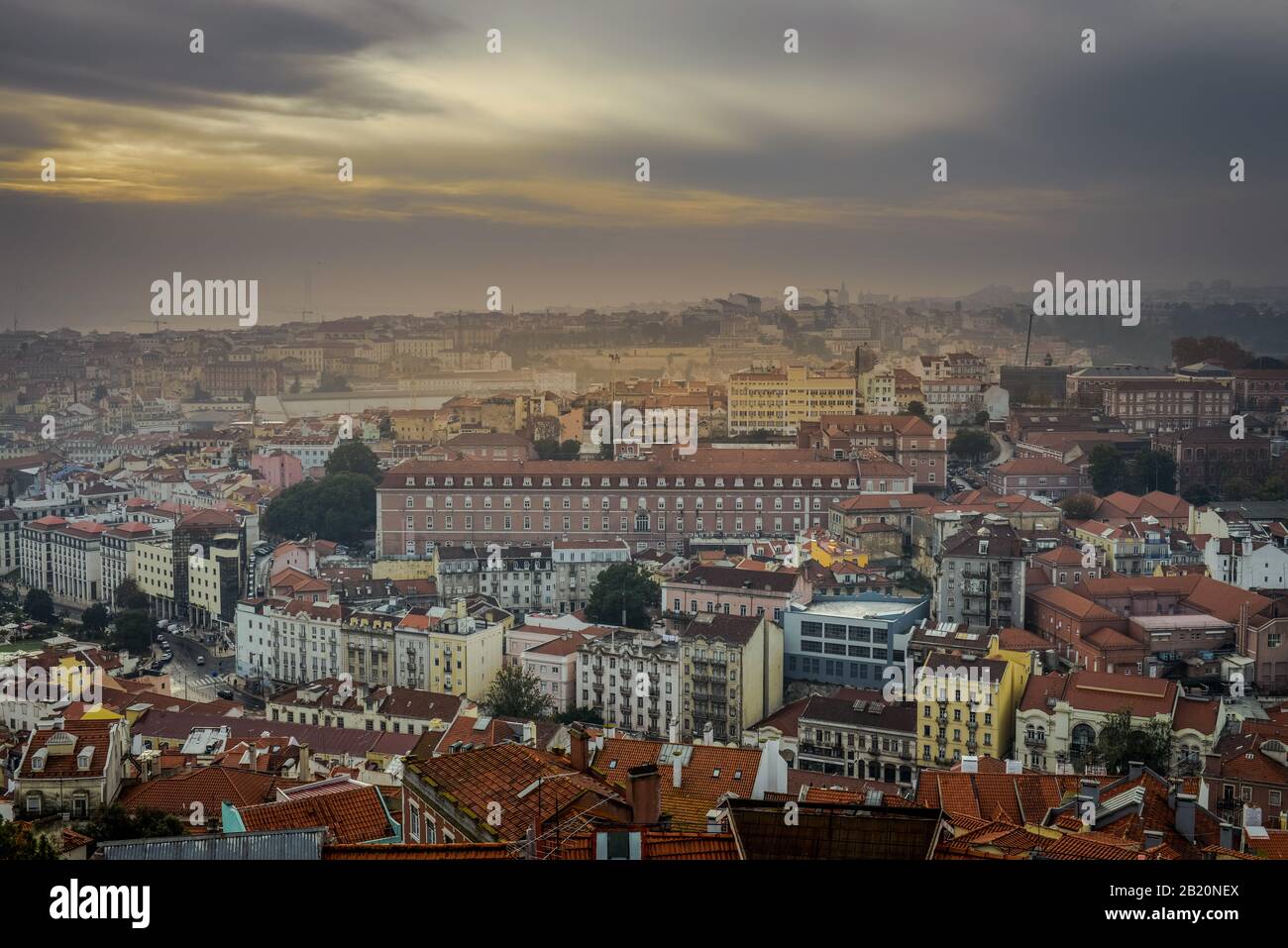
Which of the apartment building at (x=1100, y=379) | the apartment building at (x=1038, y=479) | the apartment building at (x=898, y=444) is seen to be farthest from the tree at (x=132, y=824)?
the apartment building at (x=1100, y=379)

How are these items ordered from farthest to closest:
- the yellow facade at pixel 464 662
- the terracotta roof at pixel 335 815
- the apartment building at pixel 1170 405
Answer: the apartment building at pixel 1170 405 < the yellow facade at pixel 464 662 < the terracotta roof at pixel 335 815

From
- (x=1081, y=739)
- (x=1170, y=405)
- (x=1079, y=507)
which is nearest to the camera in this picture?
(x=1081, y=739)

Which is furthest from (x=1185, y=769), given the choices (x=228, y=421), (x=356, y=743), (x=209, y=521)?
(x=228, y=421)

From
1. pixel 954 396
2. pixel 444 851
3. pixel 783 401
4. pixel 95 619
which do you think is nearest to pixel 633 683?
pixel 95 619

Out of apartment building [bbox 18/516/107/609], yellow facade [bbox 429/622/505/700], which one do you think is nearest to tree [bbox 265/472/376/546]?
apartment building [bbox 18/516/107/609]

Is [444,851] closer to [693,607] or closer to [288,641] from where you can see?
[693,607]

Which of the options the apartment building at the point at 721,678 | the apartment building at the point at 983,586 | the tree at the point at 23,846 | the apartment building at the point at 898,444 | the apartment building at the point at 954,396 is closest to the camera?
the tree at the point at 23,846

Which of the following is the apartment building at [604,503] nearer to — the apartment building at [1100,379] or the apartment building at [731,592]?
the apartment building at [731,592]

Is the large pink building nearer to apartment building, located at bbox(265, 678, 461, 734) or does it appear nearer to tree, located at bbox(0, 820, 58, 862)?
apartment building, located at bbox(265, 678, 461, 734)
